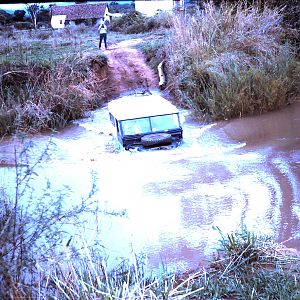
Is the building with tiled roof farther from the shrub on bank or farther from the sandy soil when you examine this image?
the shrub on bank

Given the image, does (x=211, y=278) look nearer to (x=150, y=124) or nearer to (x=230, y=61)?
(x=150, y=124)

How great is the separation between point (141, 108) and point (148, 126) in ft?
2.19

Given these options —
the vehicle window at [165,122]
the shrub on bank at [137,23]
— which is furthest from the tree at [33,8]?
the shrub on bank at [137,23]

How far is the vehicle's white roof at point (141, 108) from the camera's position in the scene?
40.2 ft

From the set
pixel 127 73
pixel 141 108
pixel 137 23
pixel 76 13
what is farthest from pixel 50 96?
pixel 137 23

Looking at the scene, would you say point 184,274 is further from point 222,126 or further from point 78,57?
point 78,57

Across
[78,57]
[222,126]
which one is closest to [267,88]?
[222,126]

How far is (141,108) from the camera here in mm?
12641

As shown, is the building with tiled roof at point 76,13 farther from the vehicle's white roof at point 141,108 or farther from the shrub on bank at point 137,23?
the shrub on bank at point 137,23

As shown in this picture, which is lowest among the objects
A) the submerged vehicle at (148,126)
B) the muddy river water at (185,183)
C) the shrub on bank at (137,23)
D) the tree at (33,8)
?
the muddy river water at (185,183)

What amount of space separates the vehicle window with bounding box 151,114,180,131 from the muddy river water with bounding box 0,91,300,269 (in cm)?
57

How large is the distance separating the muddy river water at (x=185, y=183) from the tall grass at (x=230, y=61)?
559mm

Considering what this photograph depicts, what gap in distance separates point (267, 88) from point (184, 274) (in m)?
9.73

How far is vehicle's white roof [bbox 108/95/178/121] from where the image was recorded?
1225cm
